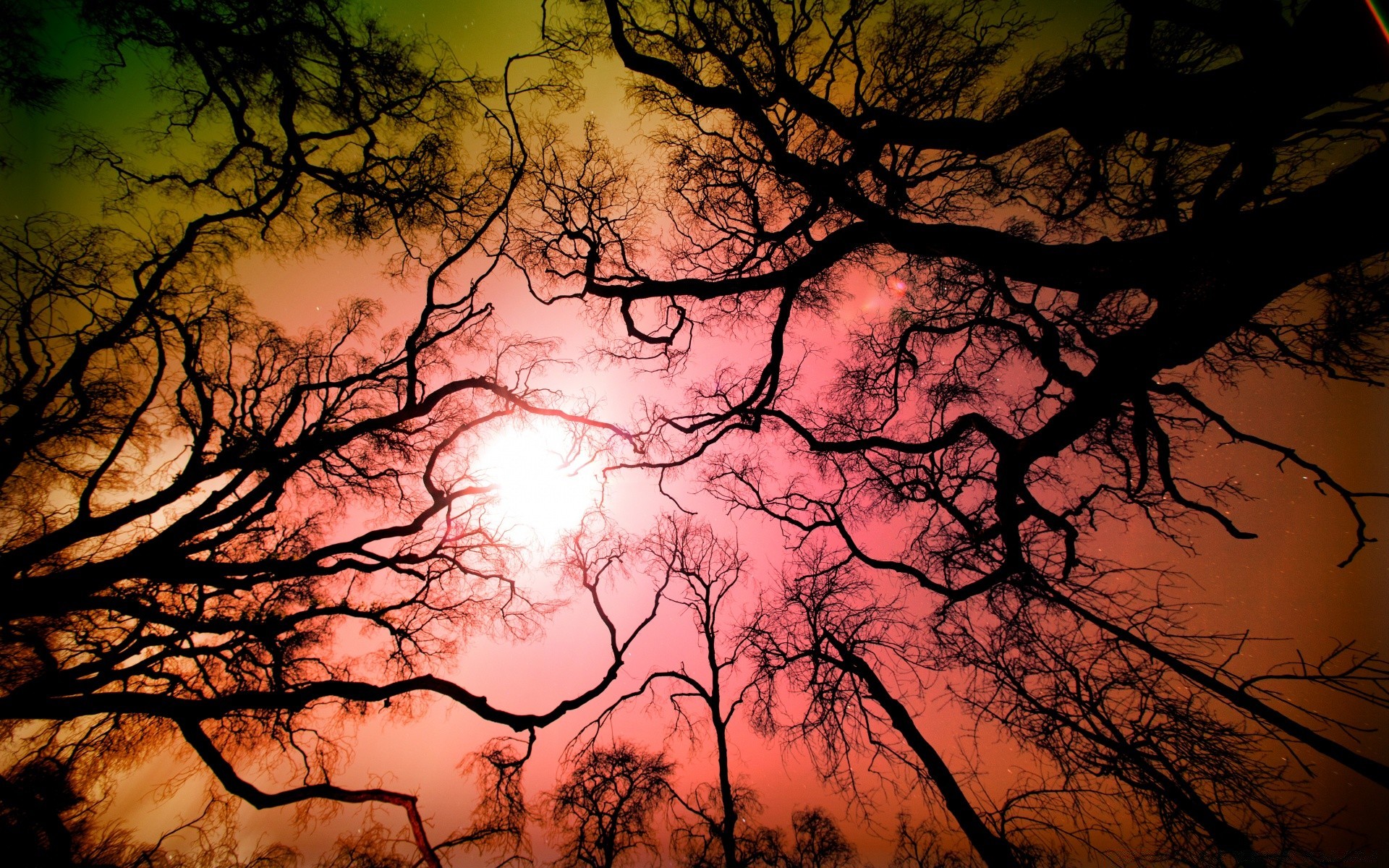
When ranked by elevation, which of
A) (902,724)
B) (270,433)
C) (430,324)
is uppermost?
(430,324)

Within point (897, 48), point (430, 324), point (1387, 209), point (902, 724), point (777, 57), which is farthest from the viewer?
point (430, 324)

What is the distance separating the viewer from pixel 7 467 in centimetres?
518

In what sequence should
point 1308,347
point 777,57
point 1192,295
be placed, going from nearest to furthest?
point 1192,295 → point 1308,347 → point 777,57

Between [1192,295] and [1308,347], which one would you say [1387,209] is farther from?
[1308,347]

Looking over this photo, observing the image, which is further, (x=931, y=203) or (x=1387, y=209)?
(x=931, y=203)

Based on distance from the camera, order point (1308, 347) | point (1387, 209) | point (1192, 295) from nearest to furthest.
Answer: point (1387, 209), point (1192, 295), point (1308, 347)

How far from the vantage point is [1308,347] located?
14.8 feet

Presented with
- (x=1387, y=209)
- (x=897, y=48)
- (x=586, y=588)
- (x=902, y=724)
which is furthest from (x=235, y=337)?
(x=1387, y=209)

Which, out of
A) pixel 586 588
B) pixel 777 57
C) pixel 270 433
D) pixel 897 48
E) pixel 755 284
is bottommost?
pixel 586 588

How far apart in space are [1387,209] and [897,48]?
5.10 metres

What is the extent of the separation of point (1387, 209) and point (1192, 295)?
98 cm

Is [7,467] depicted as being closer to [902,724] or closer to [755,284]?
[755,284]

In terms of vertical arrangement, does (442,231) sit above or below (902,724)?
above

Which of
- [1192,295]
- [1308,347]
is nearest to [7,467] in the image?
[1192,295]
